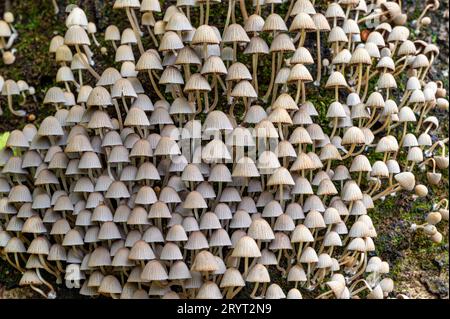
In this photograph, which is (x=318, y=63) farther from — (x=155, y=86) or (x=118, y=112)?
(x=118, y=112)

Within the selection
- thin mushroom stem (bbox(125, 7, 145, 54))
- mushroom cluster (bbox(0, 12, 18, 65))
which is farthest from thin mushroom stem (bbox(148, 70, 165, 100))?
mushroom cluster (bbox(0, 12, 18, 65))

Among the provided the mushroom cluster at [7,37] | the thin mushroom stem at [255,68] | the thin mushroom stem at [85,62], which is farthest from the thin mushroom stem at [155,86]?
the mushroom cluster at [7,37]

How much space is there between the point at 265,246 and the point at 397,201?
97 cm

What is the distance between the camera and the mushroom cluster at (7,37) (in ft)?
12.9

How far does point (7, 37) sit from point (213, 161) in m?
1.88

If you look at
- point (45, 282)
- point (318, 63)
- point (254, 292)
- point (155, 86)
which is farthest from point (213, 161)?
point (45, 282)

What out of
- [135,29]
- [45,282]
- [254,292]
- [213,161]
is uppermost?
[135,29]

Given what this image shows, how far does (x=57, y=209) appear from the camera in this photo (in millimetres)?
3223

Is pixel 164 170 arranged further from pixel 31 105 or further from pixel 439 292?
pixel 439 292

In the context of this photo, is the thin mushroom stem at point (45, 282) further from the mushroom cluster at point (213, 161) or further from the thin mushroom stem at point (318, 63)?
the thin mushroom stem at point (318, 63)

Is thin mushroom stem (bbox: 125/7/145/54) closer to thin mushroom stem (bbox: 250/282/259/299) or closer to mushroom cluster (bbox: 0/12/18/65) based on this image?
mushroom cluster (bbox: 0/12/18/65)

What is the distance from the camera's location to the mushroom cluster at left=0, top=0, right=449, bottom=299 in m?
3.12

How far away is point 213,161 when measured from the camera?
123 inches
